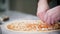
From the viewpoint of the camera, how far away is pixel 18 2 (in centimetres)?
60

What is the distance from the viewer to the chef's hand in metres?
0.55

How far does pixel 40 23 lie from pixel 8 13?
0.50 ft

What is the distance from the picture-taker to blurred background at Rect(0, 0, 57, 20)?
58cm

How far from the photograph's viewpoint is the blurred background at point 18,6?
584 millimetres

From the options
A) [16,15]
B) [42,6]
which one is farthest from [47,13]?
[16,15]

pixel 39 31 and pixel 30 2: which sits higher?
pixel 30 2

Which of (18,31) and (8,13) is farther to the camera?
(8,13)

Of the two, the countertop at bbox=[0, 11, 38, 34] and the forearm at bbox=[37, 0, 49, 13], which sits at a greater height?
the forearm at bbox=[37, 0, 49, 13]

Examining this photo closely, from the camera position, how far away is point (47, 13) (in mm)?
559

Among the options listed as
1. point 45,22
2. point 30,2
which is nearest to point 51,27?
point 45,22

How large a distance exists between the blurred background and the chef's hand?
2 cm

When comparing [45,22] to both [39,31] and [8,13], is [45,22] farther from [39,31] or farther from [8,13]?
[8,13]

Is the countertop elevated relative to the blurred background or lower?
lower

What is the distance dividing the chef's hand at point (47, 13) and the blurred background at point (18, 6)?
0.02 m
